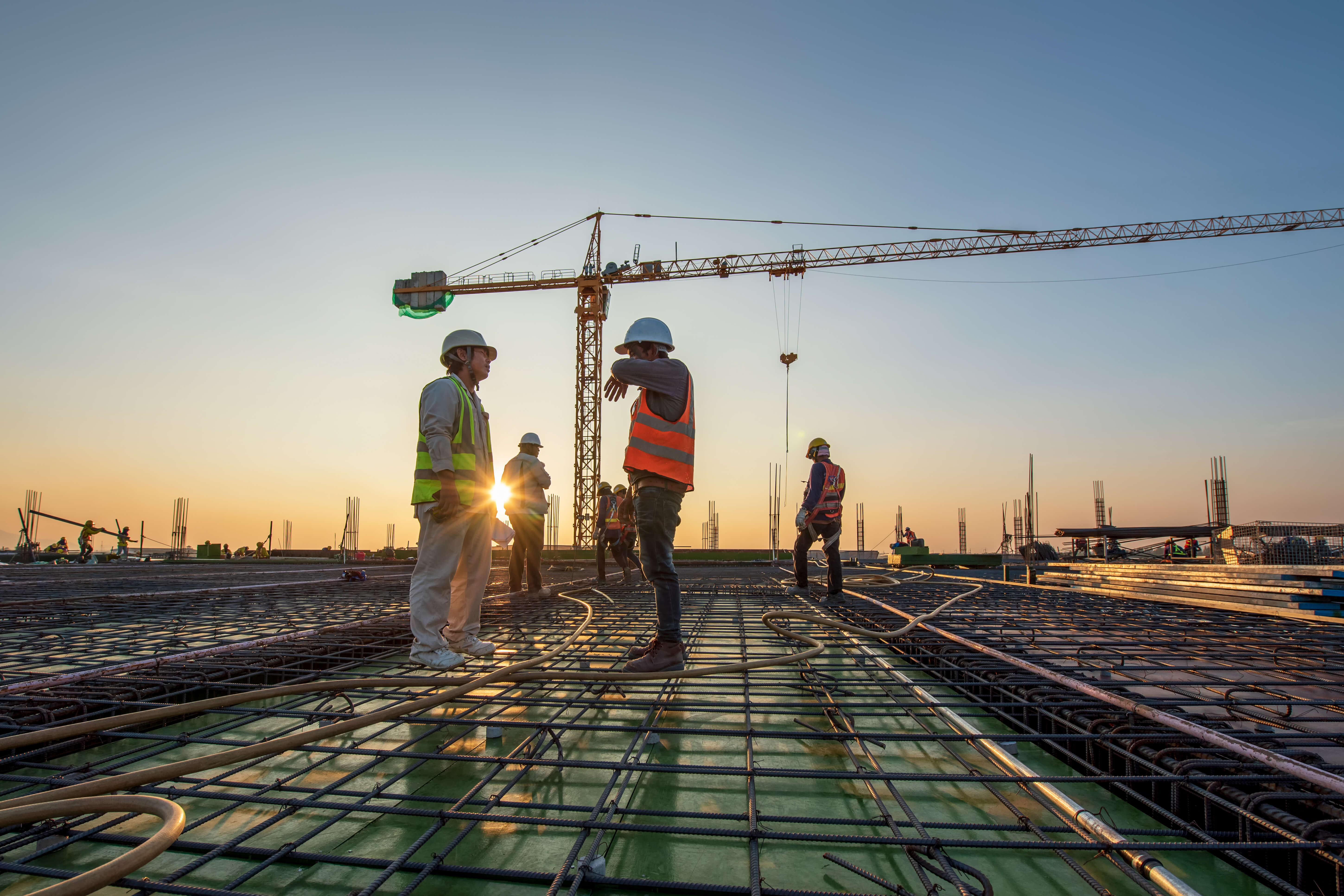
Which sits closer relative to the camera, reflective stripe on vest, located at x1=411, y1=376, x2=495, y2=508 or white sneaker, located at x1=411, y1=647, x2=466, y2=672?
white sneaker, located at x1=411, y1=647, x2=466, y2=672

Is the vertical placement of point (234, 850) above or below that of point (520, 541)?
below

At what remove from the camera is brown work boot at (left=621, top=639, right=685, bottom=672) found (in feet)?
9.44

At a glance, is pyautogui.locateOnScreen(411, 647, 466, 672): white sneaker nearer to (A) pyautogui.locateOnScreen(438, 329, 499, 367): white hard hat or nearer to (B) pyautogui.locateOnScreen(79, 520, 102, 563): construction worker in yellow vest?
(A) pyautogui.locateOnScreen(438, 329, 499, 367): white hard hat

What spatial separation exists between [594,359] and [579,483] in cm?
724

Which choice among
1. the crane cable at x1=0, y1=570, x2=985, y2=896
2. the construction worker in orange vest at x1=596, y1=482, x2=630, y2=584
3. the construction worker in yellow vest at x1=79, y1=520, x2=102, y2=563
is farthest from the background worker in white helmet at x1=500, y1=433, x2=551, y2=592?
the construction worker in yellow vest at x1=79, y1=520, x2=102, y2=563

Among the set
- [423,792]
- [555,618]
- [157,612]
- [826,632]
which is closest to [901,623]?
[826,632]

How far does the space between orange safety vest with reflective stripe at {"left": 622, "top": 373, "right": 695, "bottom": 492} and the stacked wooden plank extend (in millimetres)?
5493

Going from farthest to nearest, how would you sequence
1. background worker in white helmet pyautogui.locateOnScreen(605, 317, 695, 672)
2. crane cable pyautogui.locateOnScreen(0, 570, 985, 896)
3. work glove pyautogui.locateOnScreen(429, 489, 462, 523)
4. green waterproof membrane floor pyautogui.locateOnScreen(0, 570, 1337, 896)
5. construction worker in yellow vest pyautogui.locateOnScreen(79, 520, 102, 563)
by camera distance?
1. construction worker in yellow vest pyautogui.locateOnScreen(79, 520, 102, 563)
2. work glove pyautogui.locateOnScreen(429, 489, 462, 523)
3. background worker in white helmet pyautogui.locateOnScreen(605, 317, 695, 672)
4. green waterproof membrane floor pyautogui.locateOnScreen(0, 570, 1337, 896)
5. crane cable pyautogui.locateOnScreen(0, 570, 985, 896)

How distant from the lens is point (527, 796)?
71.5 inches

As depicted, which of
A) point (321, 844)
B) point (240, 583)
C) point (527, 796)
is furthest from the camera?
point (240, 583)

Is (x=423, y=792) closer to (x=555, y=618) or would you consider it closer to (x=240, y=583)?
(x=555, y=618)

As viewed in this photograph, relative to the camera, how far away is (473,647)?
3350 millimetres

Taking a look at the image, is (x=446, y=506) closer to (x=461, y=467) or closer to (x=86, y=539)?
(x=461, y=467)

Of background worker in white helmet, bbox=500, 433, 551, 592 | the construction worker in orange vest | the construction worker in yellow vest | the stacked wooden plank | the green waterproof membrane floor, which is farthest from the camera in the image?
the construction worker in yellow vest
